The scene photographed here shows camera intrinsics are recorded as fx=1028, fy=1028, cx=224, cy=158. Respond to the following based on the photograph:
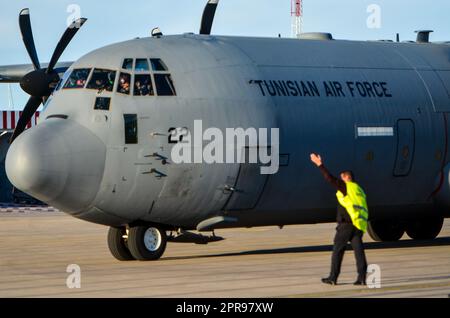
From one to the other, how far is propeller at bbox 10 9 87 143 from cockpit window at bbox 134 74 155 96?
706 cm

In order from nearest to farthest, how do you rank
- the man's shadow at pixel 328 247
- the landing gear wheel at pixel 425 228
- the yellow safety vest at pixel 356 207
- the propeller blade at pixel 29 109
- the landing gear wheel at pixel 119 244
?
the yellow safety vest at pixel 356 207 → the landing gear wheel at pixel 119 244 → the man's shadow at pixel 328 247 → the landing gear wheel at pixel 425 228 → the propeller blade at pixel 29 109

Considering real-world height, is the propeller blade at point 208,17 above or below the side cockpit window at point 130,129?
above

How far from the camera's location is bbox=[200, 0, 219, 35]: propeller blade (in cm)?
2670

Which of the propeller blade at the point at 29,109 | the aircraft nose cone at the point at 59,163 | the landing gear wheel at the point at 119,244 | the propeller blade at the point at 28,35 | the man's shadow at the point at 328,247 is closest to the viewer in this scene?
the aircraft nose cone at the point at 59,163

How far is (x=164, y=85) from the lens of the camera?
72.3 feet

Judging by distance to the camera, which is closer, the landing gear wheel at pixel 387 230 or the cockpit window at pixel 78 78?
the cockpit window at pixel 78 78

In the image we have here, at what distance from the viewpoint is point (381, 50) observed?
2642 centimetres

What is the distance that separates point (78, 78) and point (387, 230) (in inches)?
422

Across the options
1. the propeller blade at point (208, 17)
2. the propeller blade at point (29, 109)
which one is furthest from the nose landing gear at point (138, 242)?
the propeller blade at point (29, 109)

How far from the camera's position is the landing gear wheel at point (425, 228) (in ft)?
95.0

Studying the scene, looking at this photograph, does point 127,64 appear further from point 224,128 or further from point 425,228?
point 425,228

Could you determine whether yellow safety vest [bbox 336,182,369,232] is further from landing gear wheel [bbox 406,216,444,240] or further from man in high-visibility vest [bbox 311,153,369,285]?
landing gear wheel [bbox 406,216,444,240]

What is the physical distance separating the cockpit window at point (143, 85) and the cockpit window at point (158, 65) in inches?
10.5

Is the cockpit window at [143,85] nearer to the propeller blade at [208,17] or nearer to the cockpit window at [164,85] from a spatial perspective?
the cockpit window at [164,85]
